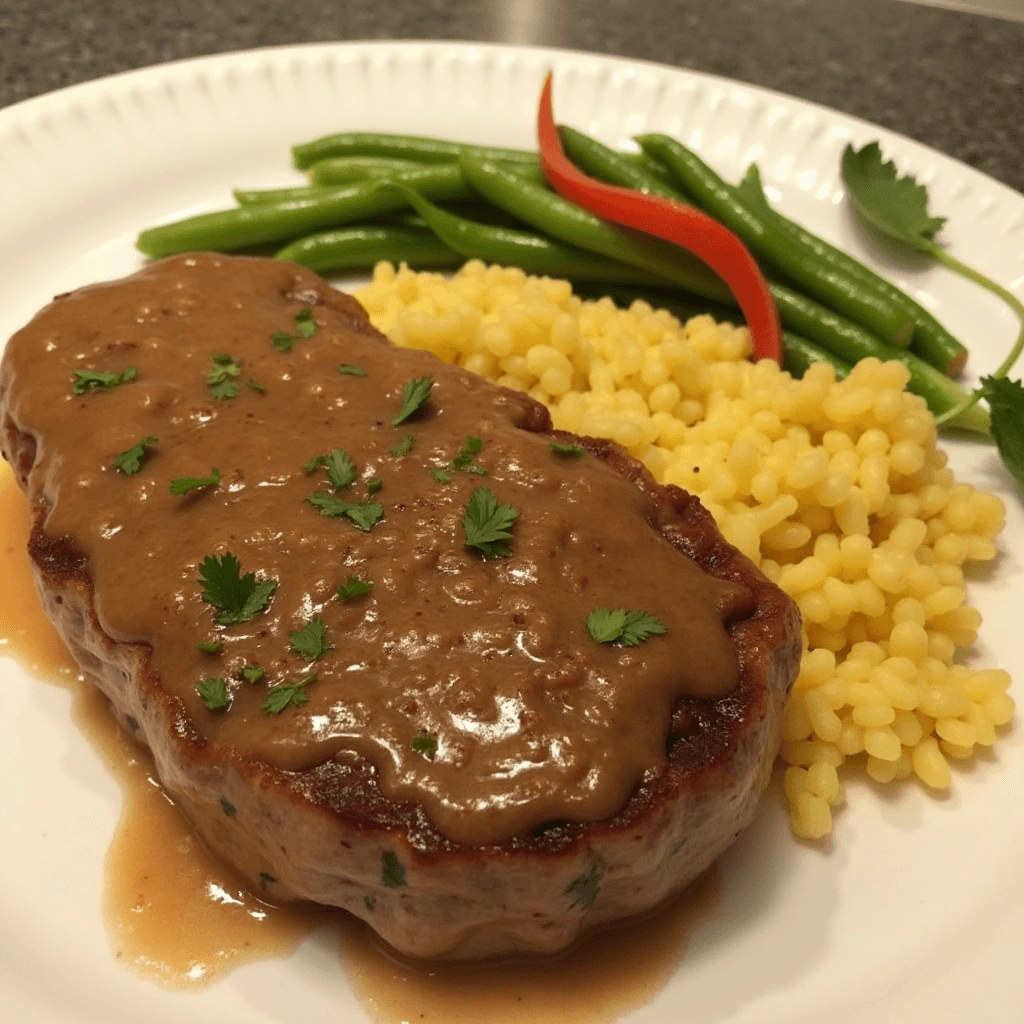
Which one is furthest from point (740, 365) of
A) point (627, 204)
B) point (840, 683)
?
point (840, 683)

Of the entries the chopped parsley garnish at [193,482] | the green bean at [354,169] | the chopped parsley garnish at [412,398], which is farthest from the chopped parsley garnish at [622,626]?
the green bean at [354,169]

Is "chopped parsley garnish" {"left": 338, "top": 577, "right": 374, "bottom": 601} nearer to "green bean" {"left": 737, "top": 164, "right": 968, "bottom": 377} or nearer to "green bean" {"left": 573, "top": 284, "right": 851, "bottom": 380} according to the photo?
"green bean" {"left": 573, "top": 284, "right": 851, "bottom": 380}

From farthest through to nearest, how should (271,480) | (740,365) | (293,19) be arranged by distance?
1. (293,19)
2. (740,365)
3. (271,480)

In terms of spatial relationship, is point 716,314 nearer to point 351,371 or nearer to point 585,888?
point 351,371

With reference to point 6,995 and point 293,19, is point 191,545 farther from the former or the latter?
point 293,19

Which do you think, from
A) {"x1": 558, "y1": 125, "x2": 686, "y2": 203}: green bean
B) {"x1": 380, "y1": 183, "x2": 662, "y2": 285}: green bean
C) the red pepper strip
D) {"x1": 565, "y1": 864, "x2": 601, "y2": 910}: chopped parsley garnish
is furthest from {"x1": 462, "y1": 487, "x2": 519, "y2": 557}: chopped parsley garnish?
{"x1": 558, "y1": 125, "x2": 686, "y2": 203}: green bean
